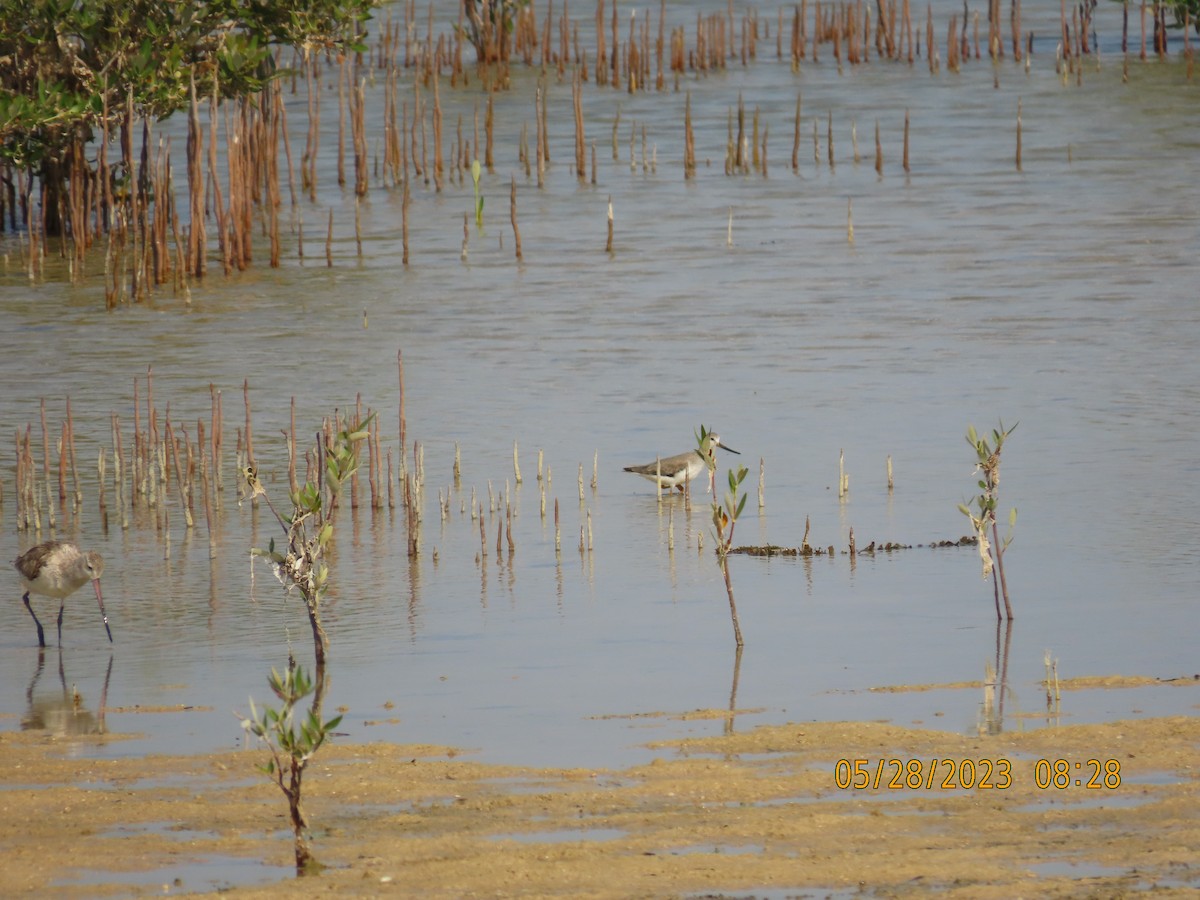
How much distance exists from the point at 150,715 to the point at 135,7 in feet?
39.9

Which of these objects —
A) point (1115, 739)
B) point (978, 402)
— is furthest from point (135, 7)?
point (1115, 739)

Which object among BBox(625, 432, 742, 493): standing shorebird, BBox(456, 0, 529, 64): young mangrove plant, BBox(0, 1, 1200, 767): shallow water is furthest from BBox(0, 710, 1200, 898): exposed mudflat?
BBox(456, 0, 529, 64): young mangrove plant

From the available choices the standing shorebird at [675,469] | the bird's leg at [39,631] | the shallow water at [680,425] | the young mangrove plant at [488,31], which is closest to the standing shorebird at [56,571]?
the bird's leg at [39,631]

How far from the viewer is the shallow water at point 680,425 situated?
7.25 meters

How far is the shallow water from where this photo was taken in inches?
285

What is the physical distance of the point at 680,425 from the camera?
1245cm

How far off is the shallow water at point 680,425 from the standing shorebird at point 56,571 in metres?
0.24

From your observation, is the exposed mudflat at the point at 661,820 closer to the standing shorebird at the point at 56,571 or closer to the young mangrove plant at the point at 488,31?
the standing shorebird at the point at 56,571

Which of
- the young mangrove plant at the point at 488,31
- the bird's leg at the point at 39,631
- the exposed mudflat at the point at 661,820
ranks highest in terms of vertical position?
the young mangrove plant at the point at 488,31

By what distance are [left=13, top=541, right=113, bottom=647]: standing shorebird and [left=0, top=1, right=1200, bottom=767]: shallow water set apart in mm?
245

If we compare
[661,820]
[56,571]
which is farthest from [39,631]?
[661,820]

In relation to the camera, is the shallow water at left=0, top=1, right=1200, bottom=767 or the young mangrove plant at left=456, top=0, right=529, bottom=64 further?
the young mangrove plant at left=456, top=0, right=529, bottom=64

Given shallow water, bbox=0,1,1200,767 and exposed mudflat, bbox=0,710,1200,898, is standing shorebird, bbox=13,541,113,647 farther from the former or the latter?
exposed mudflat, bbox=0,710,1200,898

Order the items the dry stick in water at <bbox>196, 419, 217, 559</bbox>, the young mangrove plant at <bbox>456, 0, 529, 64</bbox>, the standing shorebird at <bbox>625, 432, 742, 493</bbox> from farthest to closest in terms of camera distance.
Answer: the young mangrove plant at <bbox>456, 0, 529, 64</bbox> < the standing shorebird at <bbox>625, 432, 742, 493</bbox> < the dry stick in water at <bbox>196, 419, 217, 559</bbox>
